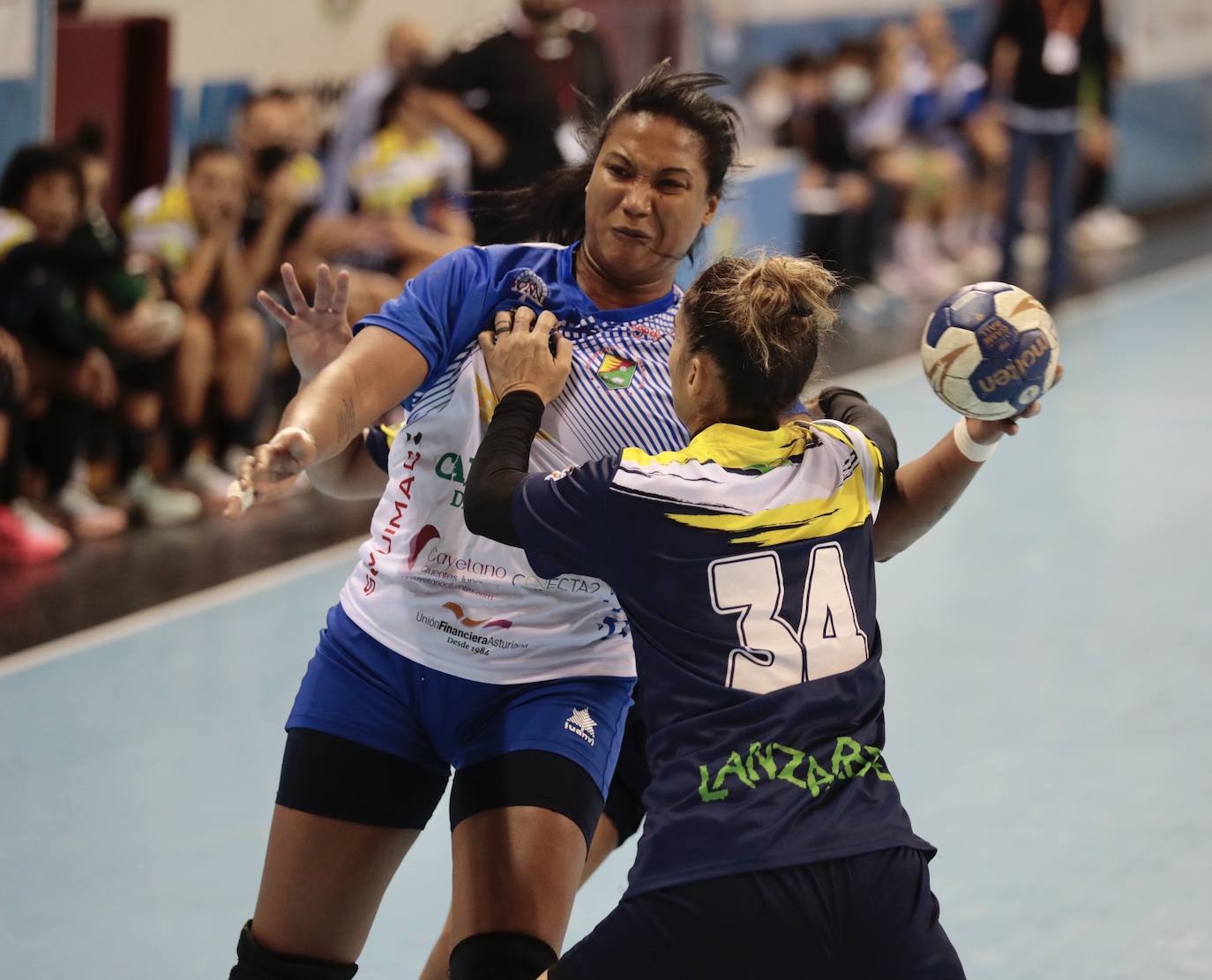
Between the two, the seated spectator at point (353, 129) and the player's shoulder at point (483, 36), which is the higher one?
the player's shoulder at point (483, 36)

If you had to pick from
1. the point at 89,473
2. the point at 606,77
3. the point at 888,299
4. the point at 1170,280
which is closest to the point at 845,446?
the point at 89,473

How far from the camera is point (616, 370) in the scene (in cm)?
285

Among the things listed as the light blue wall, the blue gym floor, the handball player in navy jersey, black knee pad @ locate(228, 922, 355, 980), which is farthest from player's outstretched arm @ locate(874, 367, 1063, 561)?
the light blue wall

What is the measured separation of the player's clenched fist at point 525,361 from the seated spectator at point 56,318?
386 cm

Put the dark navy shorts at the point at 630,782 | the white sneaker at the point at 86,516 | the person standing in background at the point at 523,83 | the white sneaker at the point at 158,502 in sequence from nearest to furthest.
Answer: the dark navy shorts at the point at 630,782 < the white sneaker at the point at 86,516 < the white sneaker at the point at 158,502 < the person standing in background at the point at 523,83

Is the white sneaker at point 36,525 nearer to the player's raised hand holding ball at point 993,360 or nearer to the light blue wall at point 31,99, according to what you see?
the light blue wall at point 31,99

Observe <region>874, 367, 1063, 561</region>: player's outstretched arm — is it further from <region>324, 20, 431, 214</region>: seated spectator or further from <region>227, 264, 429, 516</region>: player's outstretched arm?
<region>324, 20, 431, 214</region>: seated spectator

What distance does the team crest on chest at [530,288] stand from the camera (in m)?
2.88

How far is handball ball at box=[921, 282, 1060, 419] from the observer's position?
266 cm

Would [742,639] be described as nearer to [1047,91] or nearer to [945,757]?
[945,757]

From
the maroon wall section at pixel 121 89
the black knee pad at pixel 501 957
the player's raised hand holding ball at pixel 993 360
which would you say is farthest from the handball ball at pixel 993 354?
the maroon wall section at pixel 121 89

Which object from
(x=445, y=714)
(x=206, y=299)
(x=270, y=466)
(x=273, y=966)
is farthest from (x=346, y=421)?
(x=206, y=299)

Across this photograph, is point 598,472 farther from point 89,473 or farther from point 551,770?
point 89,473

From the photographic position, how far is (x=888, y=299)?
11.7 m
